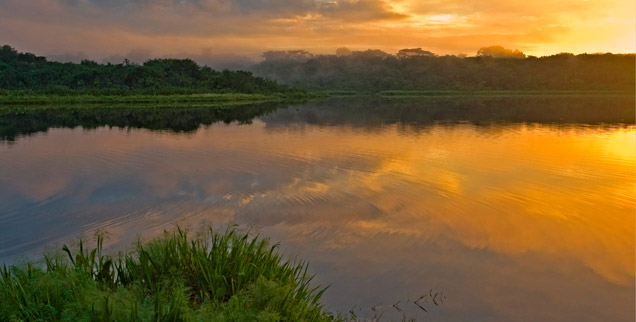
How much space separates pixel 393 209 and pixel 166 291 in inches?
331

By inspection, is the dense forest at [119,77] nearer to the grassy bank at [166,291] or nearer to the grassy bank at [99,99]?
the grassy bank at [99,99]

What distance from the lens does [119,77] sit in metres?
105

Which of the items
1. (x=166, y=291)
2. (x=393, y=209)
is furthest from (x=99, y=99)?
(x=166, y=291)

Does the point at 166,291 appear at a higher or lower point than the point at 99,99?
Result: lower

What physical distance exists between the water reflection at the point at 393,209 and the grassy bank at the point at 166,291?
81.9 inches

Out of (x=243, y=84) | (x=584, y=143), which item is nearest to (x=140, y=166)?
(x=584, y=143)

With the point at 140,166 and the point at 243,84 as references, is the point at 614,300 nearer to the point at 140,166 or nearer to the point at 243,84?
the point at 140,166

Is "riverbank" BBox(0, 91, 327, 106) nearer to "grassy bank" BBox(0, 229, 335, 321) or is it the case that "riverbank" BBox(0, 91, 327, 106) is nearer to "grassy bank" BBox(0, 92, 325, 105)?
"grassy bank" BBox(0, 92, 325, 105)

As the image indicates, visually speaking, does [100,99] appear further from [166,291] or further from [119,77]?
[166,291]

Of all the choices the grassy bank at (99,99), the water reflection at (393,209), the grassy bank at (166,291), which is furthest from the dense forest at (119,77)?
the grassy bank at (166,291)

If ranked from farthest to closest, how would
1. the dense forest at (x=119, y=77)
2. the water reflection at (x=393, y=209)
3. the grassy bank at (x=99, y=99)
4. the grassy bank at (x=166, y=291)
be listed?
1. the dense forest at (x=119, y=77)
2. the grassy bank at (x=99, y=99)
3. the water reflection at (x=393, y=209)
4. the grassy bank at (x=166, y=291)

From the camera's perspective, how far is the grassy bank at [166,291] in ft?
17.4

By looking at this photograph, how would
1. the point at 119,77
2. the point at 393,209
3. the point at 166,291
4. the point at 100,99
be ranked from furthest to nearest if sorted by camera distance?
the point at 119,77, the point at 100,99, the point at 393,209, the point at 166,291

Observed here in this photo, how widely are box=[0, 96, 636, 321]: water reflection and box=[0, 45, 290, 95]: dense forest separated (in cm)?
7298
